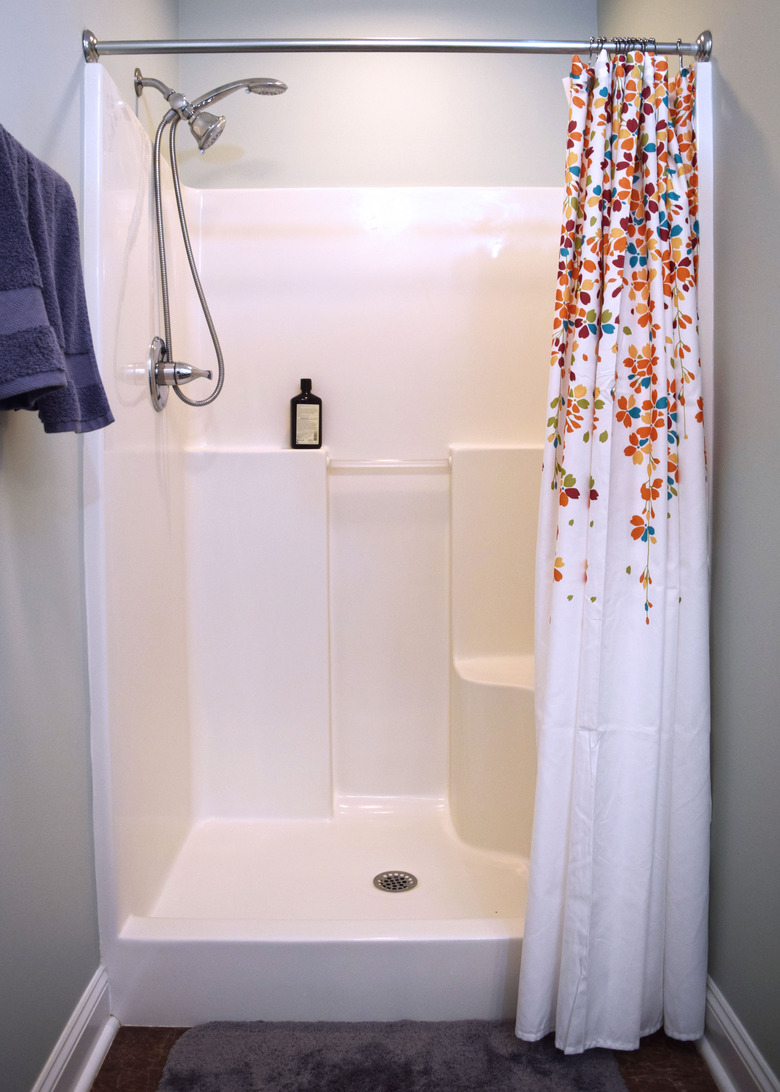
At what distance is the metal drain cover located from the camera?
195 centimetres

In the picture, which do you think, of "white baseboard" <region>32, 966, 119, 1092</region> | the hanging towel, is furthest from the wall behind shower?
"white baseboard" <region>32, 966, 119, 1092</region>


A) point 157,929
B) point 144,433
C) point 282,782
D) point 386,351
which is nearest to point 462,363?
point 386,351

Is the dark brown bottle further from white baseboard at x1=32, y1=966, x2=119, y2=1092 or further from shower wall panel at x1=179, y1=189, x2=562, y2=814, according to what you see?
white baseboard at x1=32, y1=966, x2=119, y2=1092

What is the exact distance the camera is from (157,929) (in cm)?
168

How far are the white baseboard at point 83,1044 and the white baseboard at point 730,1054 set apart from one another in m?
1.12

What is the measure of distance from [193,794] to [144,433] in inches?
40.6

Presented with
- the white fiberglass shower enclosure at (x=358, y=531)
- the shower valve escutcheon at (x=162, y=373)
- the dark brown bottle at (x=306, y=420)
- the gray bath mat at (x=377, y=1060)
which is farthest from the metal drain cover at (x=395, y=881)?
the shower valve escutcheon at (x=162, y=373)

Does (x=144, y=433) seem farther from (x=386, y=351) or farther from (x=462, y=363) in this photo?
(x=462, y=363)

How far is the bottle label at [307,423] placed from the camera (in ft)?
7.55

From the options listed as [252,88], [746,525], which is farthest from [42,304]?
[746,525]

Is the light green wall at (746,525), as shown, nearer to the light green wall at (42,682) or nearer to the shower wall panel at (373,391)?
the shower wall panel at (373,391)

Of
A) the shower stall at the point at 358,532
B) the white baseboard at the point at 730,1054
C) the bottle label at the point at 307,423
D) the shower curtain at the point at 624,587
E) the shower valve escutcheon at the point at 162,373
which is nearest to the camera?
the white baseboard at the point at 730,1054

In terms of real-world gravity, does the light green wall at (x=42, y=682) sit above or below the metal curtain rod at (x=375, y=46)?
below

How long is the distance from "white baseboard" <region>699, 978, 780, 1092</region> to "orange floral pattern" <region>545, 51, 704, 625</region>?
727 millimetres
